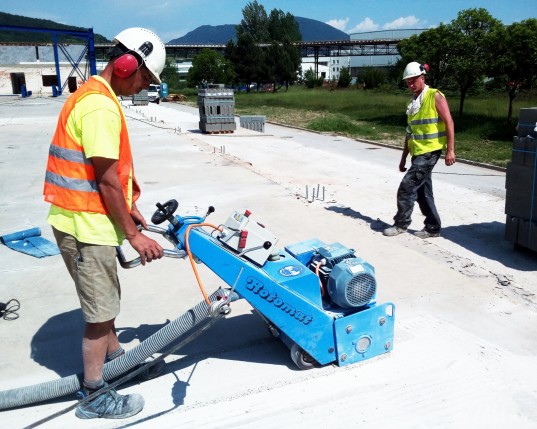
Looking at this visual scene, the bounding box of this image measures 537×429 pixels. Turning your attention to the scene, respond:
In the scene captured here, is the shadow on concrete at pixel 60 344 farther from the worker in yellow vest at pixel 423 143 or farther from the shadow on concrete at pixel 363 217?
the shadow on concrete at pixel 363 217

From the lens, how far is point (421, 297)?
4.30 meters

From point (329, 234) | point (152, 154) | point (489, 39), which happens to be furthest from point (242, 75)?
point (329, 234)

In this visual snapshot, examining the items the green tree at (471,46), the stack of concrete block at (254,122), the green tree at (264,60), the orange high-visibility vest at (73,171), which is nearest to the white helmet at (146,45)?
the orange high-visibility vest at (73,171)

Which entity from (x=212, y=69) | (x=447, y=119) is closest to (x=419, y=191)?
(x=447, y=119)

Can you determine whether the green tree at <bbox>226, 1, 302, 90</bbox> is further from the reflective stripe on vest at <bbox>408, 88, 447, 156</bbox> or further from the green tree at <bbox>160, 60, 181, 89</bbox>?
the reflective stripe on vest at <bbox>408, 88, 447, 156</bbox>

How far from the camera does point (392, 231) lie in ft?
19.8

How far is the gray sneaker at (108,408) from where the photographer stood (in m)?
2.80

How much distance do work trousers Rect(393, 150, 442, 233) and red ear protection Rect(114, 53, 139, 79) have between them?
3.94 meters

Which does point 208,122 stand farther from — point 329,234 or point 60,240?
point 60,240

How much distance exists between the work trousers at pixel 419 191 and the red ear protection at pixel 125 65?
12.9ft

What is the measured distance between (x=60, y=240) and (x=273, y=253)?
3.93 feet

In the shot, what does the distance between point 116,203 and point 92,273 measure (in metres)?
0.38

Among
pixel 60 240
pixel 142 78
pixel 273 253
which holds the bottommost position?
pixel 273 253

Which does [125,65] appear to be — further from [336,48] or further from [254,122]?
[336,48]
